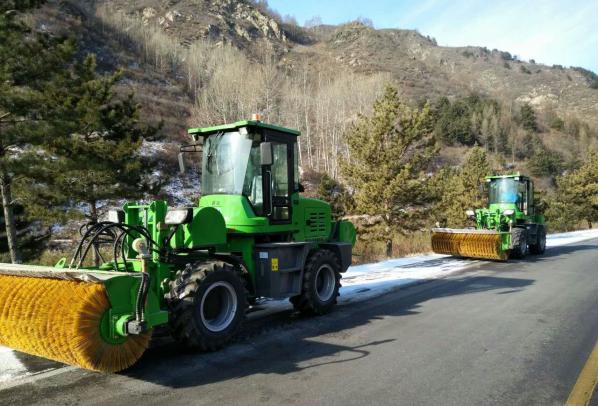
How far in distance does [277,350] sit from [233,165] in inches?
107

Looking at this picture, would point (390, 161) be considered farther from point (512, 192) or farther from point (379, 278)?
point (379, 278)

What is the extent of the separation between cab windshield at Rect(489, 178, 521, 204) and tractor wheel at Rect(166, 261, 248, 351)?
45.7 ft

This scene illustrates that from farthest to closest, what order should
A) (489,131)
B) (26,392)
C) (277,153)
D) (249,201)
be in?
(489,131)
(277,153)
(249,201)
(26,392)

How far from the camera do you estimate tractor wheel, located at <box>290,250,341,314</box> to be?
24.5 feet

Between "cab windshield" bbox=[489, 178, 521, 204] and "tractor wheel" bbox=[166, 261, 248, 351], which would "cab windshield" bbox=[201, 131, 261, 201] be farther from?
"cab windshield" bbox=[489, 178, 521, 204]

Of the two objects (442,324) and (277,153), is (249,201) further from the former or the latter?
(442,324)

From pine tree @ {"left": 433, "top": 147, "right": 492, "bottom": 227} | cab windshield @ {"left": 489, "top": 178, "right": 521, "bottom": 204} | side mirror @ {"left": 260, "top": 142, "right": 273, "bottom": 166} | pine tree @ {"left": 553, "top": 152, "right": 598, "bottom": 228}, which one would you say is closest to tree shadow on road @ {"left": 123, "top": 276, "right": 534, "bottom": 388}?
side mirror @ {"left": 260, "top": 142, "right": 273, "bottom": 166}

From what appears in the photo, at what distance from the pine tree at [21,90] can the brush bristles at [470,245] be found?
12484mm

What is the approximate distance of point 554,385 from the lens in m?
4.57

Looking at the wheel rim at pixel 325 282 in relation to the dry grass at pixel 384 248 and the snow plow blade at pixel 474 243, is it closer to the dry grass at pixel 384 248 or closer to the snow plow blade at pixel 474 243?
the dry grass at pixel 384 248

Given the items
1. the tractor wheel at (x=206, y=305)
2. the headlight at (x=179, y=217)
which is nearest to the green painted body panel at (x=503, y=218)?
the tractor wheel at (x=206, y=305)

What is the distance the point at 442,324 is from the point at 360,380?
8.94ft

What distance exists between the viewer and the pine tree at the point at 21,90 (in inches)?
438

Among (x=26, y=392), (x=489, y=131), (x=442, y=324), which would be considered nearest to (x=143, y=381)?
(x=26, y=392)
